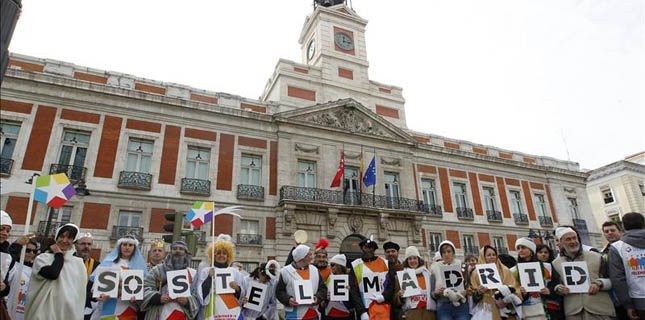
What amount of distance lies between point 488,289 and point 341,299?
217cm

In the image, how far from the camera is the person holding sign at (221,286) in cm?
545

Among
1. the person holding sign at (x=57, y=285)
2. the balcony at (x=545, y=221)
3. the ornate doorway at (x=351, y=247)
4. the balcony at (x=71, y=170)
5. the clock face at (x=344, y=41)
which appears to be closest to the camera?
the person holding sign at (x=57, y=285)

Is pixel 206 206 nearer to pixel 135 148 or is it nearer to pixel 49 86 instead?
pixel 135 148

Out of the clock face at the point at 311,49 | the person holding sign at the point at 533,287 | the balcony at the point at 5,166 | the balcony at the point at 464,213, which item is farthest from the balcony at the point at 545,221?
the balcony at the point at 5,166

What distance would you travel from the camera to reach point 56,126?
15266 mm

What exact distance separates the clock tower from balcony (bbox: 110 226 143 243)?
30.1ft

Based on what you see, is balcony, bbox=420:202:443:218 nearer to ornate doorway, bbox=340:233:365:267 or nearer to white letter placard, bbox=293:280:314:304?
ornate doorway, bbox=340:233:365:267

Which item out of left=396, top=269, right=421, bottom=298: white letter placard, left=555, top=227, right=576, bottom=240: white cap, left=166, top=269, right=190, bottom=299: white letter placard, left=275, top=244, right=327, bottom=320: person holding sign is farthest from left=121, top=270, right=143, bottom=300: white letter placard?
left=555, top=227, right=576, bottom=240: white cap

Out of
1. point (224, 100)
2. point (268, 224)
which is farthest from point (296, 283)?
point (224, 100)

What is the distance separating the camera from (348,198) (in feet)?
62.7

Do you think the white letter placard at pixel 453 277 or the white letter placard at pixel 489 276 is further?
the white letter placard at pixel 453 277

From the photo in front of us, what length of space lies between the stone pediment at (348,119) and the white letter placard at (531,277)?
14981 mm

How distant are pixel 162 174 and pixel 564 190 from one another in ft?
86.1

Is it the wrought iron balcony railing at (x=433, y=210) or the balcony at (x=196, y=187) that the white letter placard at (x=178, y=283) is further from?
the wrought iron balcony railing at (x=433, y=210)
